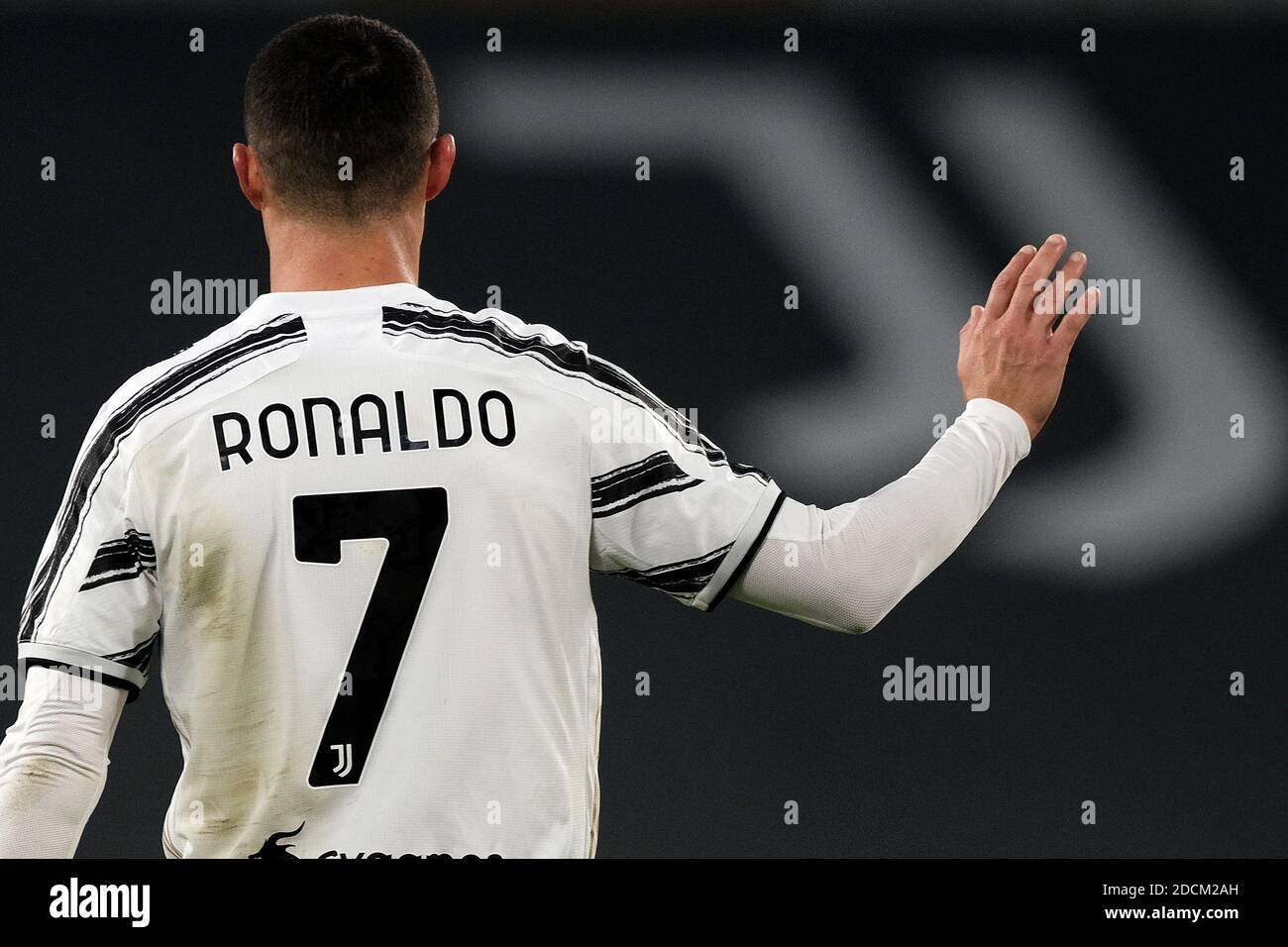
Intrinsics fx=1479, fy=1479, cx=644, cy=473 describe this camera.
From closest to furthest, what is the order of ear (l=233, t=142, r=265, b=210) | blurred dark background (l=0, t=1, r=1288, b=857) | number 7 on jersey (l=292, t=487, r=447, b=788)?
number 7 on jersey (l=292, t=487, r=447, b=788), ear (l=233, t=142, r=265, b=210), blurred dark background (l=0, t=1, r=1288, b=857)

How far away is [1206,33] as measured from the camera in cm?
303

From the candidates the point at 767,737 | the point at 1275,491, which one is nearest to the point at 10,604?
the point at 767,737

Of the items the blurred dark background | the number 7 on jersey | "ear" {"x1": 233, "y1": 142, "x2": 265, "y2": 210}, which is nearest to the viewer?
the number 7 on jersey

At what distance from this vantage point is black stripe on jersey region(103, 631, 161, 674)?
101 cm

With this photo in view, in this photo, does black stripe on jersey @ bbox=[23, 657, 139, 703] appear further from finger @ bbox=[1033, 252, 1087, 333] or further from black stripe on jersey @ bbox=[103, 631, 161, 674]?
finger @ bbox=[1033, 252, 1087, 333]

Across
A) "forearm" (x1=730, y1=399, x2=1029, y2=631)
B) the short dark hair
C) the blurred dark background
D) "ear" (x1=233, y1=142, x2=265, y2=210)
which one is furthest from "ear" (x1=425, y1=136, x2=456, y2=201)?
the blurred dark background

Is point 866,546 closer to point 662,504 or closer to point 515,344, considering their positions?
point 662,504

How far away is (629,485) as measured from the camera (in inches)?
40.5

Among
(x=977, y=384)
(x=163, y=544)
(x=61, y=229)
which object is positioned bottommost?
(x=163, y=544)

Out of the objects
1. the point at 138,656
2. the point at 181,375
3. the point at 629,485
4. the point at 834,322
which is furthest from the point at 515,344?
the point at 834,322

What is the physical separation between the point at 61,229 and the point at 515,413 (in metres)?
2.18

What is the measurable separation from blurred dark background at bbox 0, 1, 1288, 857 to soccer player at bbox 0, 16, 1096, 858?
1822 millimetres

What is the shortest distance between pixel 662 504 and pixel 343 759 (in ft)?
0.91
